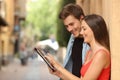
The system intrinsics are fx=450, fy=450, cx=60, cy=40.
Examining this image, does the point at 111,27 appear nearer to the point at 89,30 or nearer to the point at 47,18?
the point at 89,30

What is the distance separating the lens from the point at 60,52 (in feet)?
145

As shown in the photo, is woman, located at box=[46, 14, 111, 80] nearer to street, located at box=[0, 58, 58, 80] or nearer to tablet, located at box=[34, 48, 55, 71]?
tablet, located at box=[34, 48, 55, 71]

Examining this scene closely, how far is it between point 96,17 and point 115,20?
0.81 ft

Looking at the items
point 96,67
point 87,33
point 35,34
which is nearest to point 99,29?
point 87,33

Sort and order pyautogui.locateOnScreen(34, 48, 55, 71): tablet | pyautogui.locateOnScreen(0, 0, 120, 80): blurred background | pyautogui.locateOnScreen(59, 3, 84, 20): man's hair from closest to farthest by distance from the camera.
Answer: pyautogui.locateOnScreen(0, 0, 120, 80): blurred background < pyautogui.locateOnScreen(34, 48, 55, 71): tablet < pyautogui.locateOnScreen(59, 3, 84, 20): man's hair

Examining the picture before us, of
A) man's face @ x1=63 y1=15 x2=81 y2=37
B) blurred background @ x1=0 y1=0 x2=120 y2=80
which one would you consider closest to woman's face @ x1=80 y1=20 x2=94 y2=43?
blurred background @ x1=0 y1=0 x2=120 y2=80

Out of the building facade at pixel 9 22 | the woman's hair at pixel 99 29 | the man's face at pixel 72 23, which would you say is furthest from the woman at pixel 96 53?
the building facade at pixel 9 22

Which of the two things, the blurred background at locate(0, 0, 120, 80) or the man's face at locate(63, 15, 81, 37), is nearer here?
the blurred background at locate(0, 0, 120, 80)

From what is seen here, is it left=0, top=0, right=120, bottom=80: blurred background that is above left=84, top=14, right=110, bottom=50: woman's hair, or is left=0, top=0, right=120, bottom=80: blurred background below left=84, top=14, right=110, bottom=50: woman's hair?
below

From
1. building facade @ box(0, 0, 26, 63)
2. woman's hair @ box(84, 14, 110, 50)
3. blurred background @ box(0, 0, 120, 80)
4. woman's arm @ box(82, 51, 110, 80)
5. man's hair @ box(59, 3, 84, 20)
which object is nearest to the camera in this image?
woman's arm @ box(82, 51, 110, 80)

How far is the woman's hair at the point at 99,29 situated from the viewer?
4.10m

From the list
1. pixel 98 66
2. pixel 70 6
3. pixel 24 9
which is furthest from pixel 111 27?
pixel 24 9

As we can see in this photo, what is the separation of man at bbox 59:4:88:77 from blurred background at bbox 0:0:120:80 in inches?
12.4

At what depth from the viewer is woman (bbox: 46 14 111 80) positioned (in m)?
3.90
